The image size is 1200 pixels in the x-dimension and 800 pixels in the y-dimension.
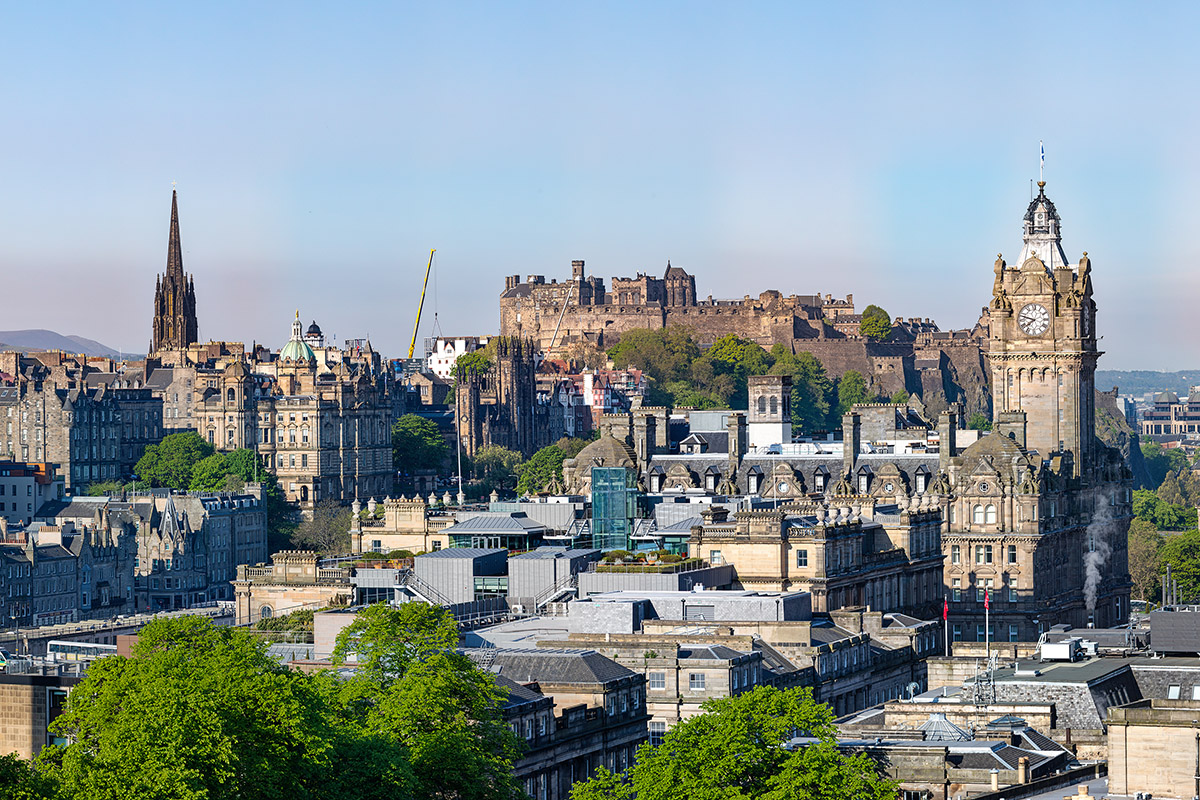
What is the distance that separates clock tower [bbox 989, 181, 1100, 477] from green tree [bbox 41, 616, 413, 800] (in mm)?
95124

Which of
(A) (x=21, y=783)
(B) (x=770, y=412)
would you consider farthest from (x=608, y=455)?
(A) (x=21, y=783)

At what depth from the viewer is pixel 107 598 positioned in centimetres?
18700

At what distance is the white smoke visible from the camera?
530 feet

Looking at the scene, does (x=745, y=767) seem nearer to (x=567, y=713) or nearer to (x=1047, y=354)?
(x=567, y=713)

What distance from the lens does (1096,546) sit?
16438cm

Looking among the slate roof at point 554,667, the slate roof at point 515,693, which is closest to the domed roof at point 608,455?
the slate roof at point 554,667

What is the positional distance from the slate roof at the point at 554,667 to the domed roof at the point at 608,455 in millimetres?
66291

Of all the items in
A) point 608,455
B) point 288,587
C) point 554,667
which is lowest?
point 554,667

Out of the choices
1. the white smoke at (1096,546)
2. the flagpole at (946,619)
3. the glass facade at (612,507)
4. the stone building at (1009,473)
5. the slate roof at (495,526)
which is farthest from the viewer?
the white smoke at (1096,546)

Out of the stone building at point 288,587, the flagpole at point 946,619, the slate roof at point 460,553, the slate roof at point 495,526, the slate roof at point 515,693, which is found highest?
the slate roof at point 495,526

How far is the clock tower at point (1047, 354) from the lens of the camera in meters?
166

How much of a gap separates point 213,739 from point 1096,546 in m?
105

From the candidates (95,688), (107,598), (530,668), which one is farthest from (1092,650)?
(107,598)

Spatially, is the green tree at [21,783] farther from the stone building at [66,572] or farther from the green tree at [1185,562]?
the green tree at [1185,562]
